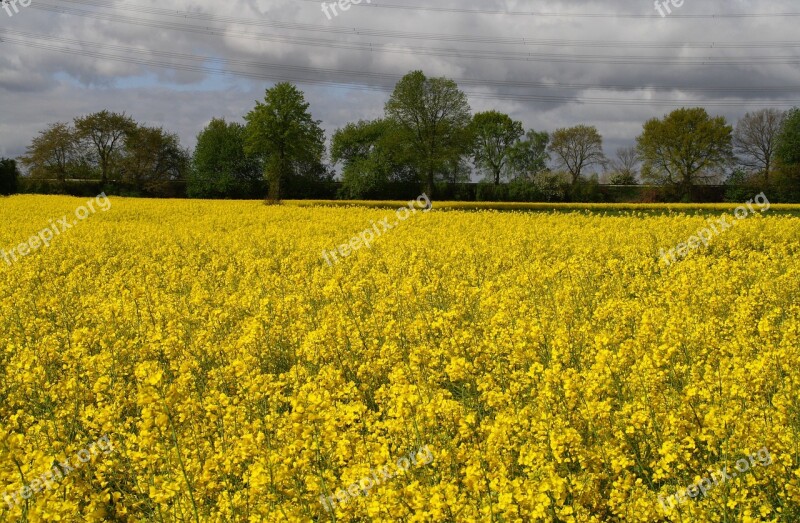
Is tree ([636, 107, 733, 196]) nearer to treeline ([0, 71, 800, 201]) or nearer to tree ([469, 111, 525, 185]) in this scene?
treeline ([0, 71, 800, 201])

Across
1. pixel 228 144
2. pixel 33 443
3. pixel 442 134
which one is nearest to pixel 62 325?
pixel 33 443

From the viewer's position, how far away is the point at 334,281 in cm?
884

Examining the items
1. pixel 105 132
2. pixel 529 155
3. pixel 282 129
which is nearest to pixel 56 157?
pixel 105 132

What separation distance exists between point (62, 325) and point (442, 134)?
47977 mm

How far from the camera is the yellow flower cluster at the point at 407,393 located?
3.46 metres

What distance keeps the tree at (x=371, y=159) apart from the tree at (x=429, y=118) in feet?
4.06

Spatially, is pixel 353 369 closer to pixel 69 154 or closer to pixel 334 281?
pixel 334 281

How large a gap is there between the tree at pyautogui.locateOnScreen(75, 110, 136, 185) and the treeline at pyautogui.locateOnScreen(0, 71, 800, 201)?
11 cm

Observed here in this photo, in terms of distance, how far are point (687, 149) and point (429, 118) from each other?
2611cm

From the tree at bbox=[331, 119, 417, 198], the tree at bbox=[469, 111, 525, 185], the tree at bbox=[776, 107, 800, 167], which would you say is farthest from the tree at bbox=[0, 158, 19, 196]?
the tree at bbox=[776, 107, 800, 167]
